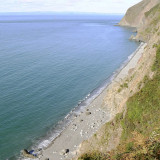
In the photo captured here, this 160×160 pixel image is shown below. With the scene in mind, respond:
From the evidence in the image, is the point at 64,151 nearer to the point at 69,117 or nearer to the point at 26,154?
the point at 26,154

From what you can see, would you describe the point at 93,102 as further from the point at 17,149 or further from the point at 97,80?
the point at 17,149

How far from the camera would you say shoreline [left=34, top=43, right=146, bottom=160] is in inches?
1241

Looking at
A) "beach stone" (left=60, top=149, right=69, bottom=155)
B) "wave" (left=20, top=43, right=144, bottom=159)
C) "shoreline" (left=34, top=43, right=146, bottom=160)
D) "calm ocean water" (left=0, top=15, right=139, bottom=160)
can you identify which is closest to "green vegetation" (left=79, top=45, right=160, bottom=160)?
"shoreline" (left=34, top=43, right=146, bottom=160)

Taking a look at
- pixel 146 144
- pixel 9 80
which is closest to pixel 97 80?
pixel 9 80

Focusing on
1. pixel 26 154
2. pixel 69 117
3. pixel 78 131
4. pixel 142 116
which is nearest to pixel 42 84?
pixel 69 117

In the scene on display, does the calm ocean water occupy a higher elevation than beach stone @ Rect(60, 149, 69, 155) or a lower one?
higher

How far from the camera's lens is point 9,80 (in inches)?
2265

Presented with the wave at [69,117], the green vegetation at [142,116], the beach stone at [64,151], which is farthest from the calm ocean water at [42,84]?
the green vegetation at [142,116]

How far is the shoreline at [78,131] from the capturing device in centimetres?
3153

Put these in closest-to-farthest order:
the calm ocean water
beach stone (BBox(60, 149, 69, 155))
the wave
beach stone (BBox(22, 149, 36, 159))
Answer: beach stone (BBox(22, 149, 36, 159))
beach stone (BBox(60, 149, 69, 155))
the wave
the calm ocean water

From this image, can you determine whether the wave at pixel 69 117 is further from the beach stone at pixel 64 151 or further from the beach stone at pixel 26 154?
the beach stone at pixel 64 151

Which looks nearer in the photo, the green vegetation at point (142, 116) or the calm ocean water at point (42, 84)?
the green vegetation at point (142, 116)

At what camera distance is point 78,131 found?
120ft

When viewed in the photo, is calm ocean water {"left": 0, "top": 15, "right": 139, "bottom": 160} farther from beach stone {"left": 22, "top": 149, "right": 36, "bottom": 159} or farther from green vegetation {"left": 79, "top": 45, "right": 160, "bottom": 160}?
green vegetation {"left": 79, "top": 45, "right": 160, "bottom": 160}
